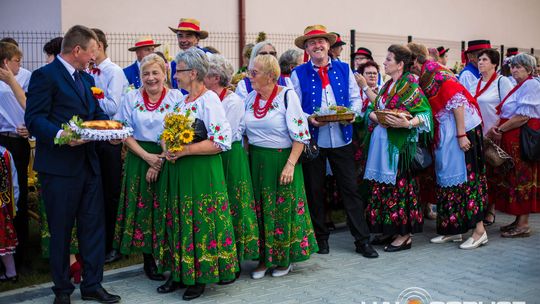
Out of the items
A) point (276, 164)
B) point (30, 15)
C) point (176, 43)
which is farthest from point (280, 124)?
point (30, 15)

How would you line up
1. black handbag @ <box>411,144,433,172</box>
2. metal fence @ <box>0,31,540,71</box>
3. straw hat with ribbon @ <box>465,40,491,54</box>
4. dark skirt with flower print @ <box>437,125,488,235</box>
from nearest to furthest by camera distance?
black handbag @ <box>411,144,433,172</box> → dark skirt with flower print @ <box>437,125,488,235</box> → straw hat with ribbon @ <box>465,40,491,54</box> → metal fence @ <box>0,31,540,71</box>

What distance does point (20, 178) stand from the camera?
641 cm

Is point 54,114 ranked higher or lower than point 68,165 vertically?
higher

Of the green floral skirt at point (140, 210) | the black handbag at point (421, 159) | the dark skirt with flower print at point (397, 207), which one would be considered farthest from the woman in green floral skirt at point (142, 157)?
the black handbag at point (421, 159)

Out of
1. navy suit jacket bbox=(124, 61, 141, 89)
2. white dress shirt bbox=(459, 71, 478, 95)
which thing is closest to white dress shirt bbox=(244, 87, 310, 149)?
navy suit jacket bbox=(124, 61, 141, 89)

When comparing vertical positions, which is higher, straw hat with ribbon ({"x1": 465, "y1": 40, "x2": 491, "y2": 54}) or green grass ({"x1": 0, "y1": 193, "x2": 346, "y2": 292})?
straw hat with ribbon ({"x1": 465, "y1": 40, "x2": 491, "y2": 54})

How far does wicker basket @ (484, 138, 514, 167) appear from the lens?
759cm

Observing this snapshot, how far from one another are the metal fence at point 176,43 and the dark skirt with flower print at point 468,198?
379 centimetres

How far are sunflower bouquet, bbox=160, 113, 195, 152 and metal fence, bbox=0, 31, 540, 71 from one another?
3.60m

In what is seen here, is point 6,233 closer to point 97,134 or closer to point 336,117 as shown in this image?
point 97,134

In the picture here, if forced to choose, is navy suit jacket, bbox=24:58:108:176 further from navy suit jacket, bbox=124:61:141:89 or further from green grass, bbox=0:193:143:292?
navy suit jacket, bbox=124:61:141:89

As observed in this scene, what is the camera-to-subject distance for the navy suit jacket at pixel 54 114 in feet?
16.6

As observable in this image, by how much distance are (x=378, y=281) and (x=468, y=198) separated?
179 centimetres

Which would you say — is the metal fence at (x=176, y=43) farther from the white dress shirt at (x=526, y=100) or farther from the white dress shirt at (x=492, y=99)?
the white dress shirt at (x=526, y=100)
